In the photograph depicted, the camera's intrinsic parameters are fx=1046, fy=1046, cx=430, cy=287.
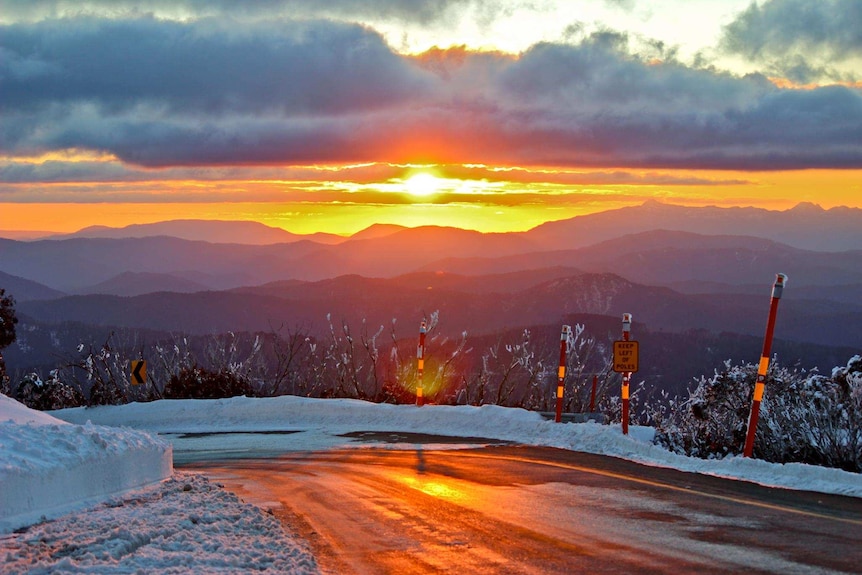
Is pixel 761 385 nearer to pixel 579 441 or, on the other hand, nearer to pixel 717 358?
pixel 579 441

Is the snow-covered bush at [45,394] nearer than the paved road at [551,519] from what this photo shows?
No

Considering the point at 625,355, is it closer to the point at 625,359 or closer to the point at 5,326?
the point at 625,359

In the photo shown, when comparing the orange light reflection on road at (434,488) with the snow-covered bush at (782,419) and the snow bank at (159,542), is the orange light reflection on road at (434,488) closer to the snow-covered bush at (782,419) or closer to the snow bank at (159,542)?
the snow bank at (159,542)

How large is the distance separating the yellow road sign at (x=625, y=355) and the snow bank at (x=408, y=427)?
0.93m

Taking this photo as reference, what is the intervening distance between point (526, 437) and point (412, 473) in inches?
185

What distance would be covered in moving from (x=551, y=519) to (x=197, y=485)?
392 centimetres

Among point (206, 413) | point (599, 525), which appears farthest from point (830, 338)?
point (599, 525)

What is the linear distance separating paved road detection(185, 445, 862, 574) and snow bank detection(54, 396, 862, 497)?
58 cm

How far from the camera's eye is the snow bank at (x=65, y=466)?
8.36 meters

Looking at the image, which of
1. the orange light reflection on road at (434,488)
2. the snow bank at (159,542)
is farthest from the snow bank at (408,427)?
the snow bank at (159,542)

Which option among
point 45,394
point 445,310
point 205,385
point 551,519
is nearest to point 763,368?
point 551,519

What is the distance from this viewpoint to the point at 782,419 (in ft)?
49.9

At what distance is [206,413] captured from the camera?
23250mm

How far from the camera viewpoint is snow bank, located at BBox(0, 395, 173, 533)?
836 centimetres
